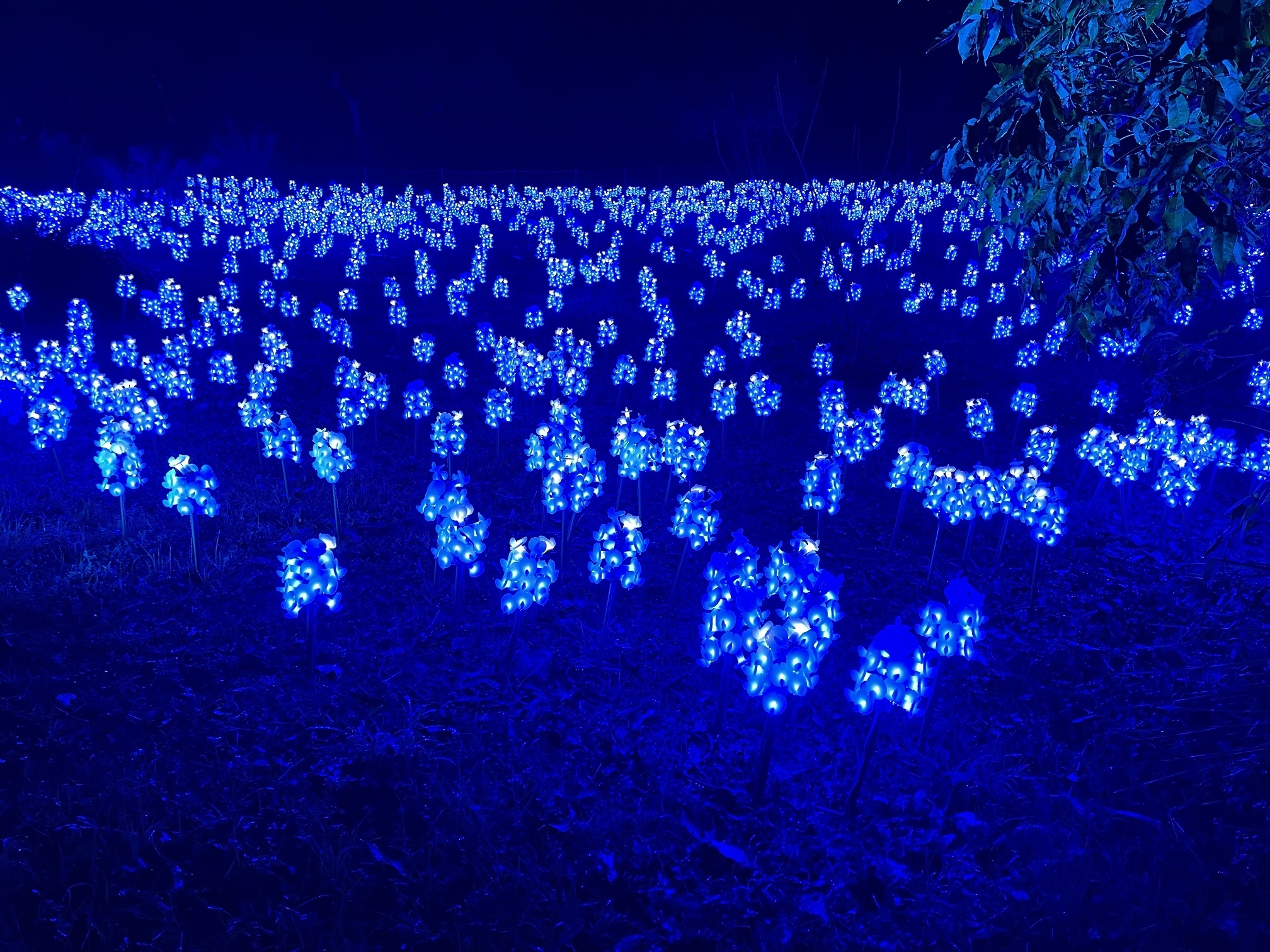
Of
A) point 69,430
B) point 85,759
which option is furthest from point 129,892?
point 69,430

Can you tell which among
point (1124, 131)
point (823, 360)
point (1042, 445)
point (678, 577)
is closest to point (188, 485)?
point (678, 577)

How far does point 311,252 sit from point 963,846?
940 inches

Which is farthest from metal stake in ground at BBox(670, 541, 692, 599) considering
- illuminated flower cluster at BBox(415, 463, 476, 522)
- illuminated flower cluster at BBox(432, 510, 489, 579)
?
illuminated flower cluster at BBox(415, 463, 476, 522)

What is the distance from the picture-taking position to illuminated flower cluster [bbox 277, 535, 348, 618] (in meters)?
6.25

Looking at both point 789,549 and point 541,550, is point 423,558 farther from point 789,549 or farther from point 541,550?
point 789,549

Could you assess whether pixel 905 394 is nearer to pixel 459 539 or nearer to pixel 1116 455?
pixel 1116 455

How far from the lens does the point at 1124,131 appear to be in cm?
565

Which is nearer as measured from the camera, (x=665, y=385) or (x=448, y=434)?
(x=448, y=434)

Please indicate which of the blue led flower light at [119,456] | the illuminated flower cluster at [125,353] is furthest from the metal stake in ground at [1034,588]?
the illuminated flower cluster at [125,353]

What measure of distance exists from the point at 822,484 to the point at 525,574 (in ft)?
13.2

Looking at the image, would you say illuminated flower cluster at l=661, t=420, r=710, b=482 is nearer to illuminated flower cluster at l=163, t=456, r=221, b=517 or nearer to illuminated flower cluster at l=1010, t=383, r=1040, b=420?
illuminated flower cluster at l=163, t=456, r=221, b=517

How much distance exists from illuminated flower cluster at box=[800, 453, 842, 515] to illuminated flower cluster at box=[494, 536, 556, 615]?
3.58m

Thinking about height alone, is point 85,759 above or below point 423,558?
below

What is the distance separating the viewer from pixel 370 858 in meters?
5.29
